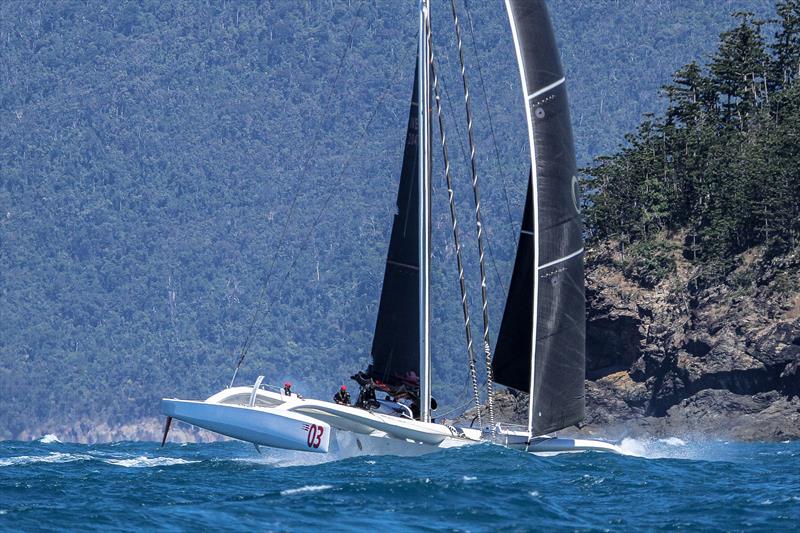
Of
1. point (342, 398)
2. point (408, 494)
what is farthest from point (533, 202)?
point (408, 494)

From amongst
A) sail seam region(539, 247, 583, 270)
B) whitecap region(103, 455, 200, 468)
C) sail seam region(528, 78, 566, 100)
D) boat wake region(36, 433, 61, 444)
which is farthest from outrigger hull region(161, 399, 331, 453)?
boat wake region(36, 433, 61, 444)

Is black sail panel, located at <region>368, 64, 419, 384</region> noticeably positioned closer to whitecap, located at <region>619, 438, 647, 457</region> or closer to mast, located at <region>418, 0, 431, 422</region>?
mast, located at <region>418, 0, 431, 422</region>

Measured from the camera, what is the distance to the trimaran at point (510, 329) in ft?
130

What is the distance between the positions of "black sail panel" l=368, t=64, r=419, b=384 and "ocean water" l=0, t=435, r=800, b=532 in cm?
294

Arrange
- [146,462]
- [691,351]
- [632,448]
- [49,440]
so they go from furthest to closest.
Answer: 1. [49,440]
2. [691,351]
3. [146,462]
4. [632,448]

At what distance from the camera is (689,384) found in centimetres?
Answer: 8056

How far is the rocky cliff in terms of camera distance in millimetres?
76000

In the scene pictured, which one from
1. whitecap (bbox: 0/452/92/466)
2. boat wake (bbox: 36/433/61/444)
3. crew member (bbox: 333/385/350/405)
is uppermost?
crew member (bbox: 333/385/350/405)

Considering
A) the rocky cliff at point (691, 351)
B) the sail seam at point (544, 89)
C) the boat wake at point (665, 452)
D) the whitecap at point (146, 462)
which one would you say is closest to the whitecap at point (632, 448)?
the boat wake at point (665, 452)

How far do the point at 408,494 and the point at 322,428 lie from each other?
219 inches

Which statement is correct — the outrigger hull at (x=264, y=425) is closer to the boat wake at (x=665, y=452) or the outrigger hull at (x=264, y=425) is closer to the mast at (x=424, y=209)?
A: the mast at (x=424, y=209)

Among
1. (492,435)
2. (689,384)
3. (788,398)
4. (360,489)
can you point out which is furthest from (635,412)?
(360,489)

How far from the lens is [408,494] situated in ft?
111

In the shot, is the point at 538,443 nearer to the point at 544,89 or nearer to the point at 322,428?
the point at 322,428
